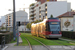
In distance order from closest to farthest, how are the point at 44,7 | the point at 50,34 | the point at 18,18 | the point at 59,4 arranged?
the point at 50,34 < the point at 59,4 < the point at 44,7 < the point at 18,18

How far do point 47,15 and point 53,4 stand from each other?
6.70m

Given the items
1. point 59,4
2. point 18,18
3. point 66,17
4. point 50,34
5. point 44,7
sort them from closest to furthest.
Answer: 1. point 50,34
2. point 66,17
3. point 59,4
4. point 44,7
5. point 18,18

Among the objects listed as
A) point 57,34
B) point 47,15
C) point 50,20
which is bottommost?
point 57,34

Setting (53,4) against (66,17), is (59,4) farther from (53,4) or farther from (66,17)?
(66,17)

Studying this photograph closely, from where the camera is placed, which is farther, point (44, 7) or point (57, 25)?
point (44, 7)

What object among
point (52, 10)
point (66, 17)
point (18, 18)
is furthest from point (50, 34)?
point (18, 18)

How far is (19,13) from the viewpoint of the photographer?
16375 cm

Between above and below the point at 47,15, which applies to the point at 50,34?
below

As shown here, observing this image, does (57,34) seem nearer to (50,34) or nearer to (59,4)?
(50,34)

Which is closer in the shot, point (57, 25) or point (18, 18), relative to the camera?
point (57, 25)

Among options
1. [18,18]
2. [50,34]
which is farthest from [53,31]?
[18,18]

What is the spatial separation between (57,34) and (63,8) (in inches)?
2747

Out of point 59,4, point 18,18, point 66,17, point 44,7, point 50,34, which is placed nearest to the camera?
point 50,34

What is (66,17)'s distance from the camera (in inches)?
2793
